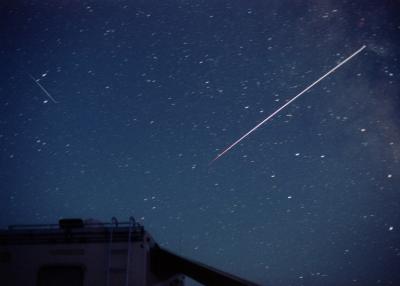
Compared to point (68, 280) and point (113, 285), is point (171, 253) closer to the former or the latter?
point (113, 285)

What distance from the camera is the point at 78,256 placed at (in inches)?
328

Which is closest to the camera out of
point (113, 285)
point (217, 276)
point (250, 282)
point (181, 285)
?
point (113, 285)

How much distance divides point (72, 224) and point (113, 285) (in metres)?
1.87

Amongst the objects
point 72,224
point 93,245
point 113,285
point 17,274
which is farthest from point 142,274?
point 17,274

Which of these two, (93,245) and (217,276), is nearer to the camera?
(93,245)

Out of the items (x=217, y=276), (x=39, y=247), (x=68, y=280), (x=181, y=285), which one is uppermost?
(x=39, y=247)

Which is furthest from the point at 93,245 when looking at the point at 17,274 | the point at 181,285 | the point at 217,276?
the point at 181,285

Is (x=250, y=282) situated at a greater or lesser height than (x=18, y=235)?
lesser

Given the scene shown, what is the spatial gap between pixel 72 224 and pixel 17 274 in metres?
→ 1.62

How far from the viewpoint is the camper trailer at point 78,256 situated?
814cm

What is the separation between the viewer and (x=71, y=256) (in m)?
8.36

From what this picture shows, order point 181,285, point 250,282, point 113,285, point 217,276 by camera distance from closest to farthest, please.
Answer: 1. point 113,285
2. point 250,282
3. point 217,276
4. point 181,285

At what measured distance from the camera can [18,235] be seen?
8680mm

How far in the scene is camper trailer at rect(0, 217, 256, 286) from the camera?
814 cm
